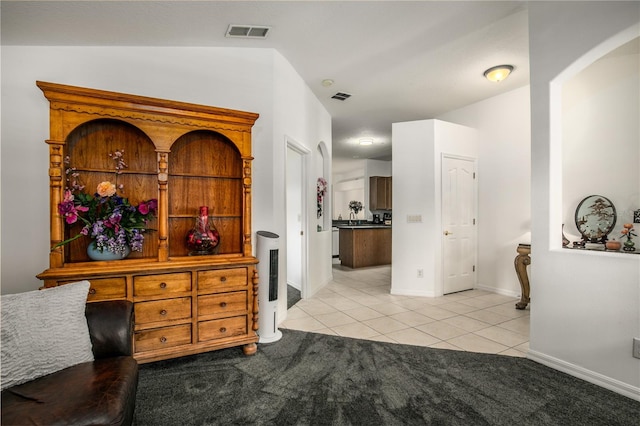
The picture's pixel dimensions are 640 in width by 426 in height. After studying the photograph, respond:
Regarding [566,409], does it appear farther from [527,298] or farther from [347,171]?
[347,171]

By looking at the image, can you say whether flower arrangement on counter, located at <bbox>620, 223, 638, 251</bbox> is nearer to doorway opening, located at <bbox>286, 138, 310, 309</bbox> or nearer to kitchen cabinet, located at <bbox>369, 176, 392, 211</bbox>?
doorway opening, located at <bbox>286, 138, 310, 309</bbox>

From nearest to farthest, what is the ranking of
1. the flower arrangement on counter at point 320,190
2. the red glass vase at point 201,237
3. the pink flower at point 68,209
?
the pink flower at point 68,209 → the red glass vase at point 201,237 → the flower arrangement on counter at point 320,190

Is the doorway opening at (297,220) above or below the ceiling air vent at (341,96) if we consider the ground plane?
below

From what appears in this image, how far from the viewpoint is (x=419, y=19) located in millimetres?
2715

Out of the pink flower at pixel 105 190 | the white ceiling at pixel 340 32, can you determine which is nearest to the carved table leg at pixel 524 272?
the white ceiling at pixel 340 32

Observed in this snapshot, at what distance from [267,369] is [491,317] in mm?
2664

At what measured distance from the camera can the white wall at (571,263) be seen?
2.02m

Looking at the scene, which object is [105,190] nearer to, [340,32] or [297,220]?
[340,32]

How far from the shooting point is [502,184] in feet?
14.8

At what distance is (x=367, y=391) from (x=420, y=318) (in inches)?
65.8

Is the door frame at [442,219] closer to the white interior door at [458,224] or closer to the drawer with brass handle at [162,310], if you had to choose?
the white interior door at [458,224]

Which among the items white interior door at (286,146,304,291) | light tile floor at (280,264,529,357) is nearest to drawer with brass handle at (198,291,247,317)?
light tile floor at (280,264,529,357)

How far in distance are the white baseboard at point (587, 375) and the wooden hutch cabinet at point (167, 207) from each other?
7.66 feet

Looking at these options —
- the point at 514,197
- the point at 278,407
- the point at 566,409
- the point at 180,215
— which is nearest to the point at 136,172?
the point at 180,215
